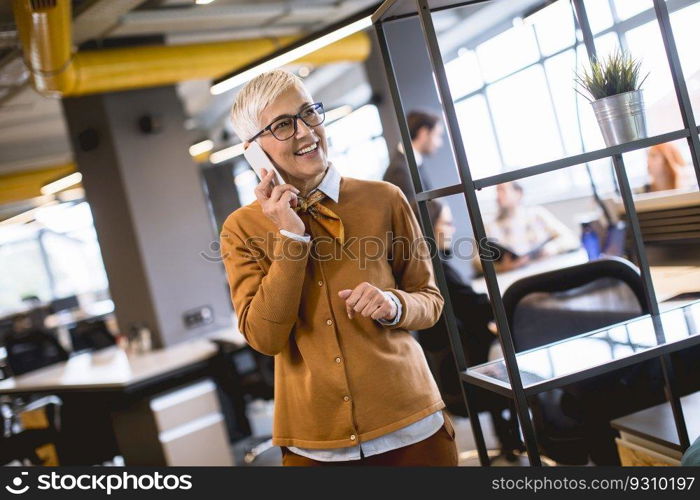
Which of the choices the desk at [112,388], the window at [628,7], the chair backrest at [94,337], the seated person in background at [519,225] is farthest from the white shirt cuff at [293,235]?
the chair backrest at [94,337]

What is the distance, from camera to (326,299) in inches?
66.0

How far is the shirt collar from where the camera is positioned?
1716 millimetres

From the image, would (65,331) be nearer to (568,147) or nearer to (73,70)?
(73,70)

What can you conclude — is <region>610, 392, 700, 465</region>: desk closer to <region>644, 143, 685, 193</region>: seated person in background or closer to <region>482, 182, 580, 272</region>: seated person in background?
<region>644, 143, 685, 193</region>: seated person in background

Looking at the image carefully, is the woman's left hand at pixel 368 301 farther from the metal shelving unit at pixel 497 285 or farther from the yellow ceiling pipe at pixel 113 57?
the yellow ceiling pipe at pixel 113 57

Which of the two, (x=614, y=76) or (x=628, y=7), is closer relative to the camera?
(x=614, y=76)

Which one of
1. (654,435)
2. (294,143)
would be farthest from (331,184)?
(654,435)

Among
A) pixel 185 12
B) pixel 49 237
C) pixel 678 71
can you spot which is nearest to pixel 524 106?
pixel 185 12

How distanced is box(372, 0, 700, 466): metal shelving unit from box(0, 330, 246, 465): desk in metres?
3.24

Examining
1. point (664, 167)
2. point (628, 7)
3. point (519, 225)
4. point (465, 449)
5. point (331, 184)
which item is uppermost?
point (628, 7)

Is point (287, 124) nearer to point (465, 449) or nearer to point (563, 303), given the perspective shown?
point (563, 303)

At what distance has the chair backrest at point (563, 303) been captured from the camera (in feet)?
8.14

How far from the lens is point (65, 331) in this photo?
14078mm

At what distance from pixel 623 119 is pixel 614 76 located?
124mm
